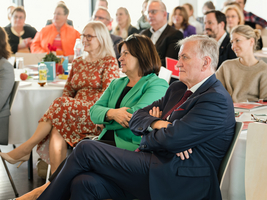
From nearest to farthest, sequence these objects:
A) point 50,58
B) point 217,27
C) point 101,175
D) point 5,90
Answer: point 101,175 → point 5,90 → point 50,58 → point 217,27

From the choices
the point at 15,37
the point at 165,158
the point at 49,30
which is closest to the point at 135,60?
the point at 165,158

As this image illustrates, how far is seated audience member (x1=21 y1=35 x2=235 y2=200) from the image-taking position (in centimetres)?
140

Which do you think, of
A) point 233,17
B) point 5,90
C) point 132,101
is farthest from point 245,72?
point 233,17

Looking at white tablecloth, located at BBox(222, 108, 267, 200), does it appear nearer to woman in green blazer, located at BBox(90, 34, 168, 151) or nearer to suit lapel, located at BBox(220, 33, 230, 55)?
woman in green blazer, located at BBox(90, 34, 168, 151)

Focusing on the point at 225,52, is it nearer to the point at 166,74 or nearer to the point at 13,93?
the point at 166,74

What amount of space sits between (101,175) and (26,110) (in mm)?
1460

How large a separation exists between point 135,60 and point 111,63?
2.21 ft

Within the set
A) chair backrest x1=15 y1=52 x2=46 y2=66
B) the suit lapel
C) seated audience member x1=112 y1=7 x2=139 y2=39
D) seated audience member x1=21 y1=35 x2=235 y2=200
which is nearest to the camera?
seated audience member x1=21 y1=35 x2=235 y2=200

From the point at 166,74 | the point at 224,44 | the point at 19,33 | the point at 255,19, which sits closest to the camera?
the point at 166,74

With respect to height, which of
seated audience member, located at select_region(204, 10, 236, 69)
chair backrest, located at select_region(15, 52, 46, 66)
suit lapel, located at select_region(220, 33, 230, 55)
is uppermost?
seated audience member, located at select_region(204, 10, 236, 69)

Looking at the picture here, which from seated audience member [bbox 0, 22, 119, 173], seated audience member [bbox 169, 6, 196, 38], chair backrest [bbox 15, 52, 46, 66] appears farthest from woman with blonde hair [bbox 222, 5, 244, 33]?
chair backrest [bbox 15, 52, 46, 66]

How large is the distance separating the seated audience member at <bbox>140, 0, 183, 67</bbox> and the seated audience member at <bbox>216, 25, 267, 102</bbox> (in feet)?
4.34

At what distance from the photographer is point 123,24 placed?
19.4 feet

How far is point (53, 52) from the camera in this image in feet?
11.8
